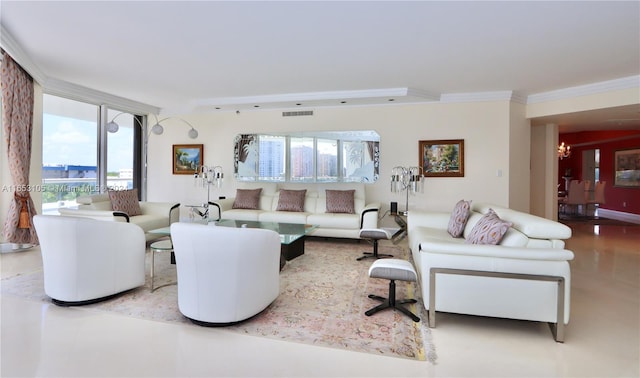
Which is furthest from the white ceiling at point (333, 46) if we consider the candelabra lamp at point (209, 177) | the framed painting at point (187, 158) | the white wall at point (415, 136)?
the candelabra lamp at point (209, 177)

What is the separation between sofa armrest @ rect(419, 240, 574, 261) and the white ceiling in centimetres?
205

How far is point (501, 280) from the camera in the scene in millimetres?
2375

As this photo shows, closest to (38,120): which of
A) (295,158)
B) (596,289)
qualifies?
(295,158)

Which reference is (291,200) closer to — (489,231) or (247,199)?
(247,199)

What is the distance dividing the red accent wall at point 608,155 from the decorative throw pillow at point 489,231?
8.32 metres

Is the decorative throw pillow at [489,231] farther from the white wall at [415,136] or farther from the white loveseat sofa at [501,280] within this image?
the white wall at [415,136]

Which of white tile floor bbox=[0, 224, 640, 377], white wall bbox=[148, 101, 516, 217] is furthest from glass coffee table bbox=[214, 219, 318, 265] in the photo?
white wall bbox=[148, 101, 516, 217]

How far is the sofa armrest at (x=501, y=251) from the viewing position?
2.31 meters

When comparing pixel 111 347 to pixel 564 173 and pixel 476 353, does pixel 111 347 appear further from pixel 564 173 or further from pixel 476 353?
pixel 564 173

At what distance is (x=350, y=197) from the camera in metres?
5.82

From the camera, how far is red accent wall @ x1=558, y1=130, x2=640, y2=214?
8.68 m

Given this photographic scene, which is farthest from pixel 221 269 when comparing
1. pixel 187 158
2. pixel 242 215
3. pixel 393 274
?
pixel 187 158

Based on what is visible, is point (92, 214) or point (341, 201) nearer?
point (92, 214)

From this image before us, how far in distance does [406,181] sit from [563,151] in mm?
6837
